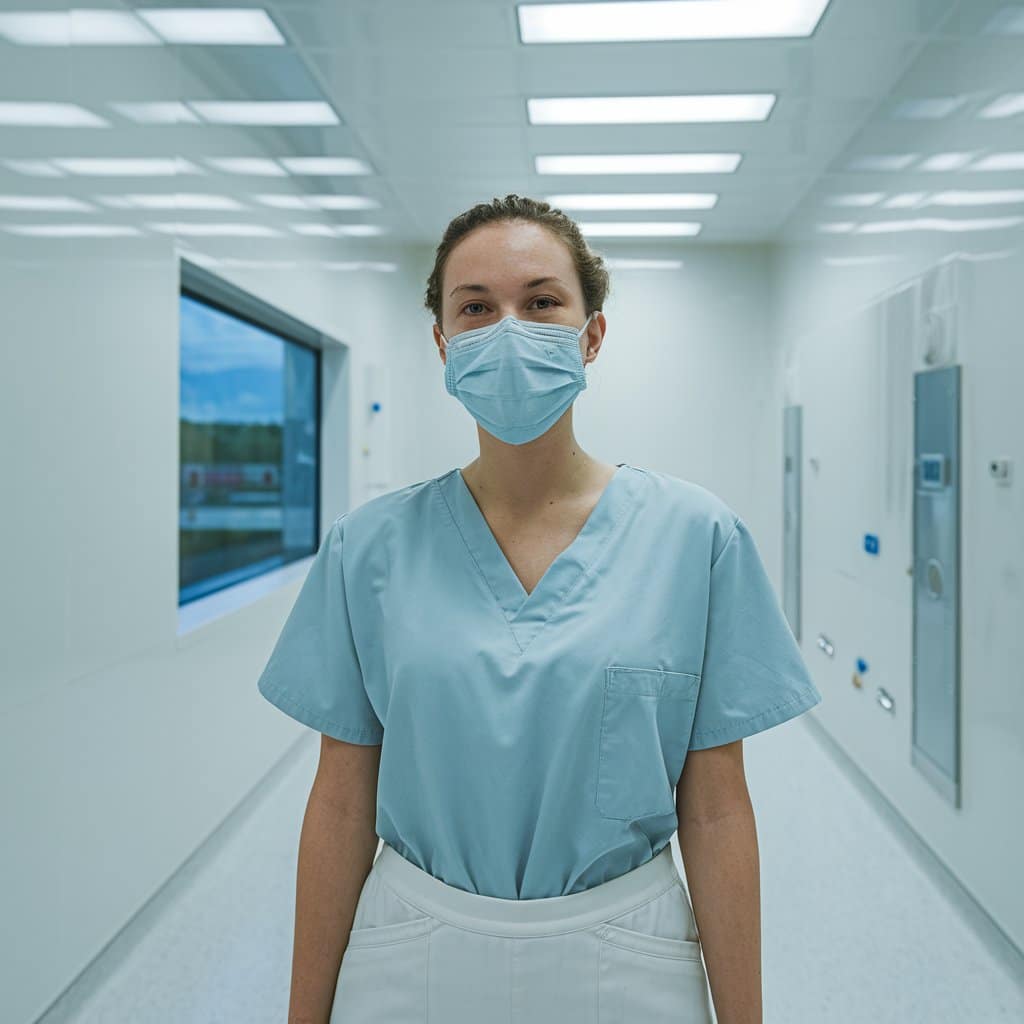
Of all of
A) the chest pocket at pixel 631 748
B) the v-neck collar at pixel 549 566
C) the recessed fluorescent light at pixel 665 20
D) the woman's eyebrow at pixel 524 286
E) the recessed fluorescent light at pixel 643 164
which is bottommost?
the chest pocket at pixel 631 748

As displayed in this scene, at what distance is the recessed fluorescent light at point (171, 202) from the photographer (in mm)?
2148

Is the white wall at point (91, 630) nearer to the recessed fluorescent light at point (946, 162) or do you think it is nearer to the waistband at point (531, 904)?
the waistband at point (531, 904)

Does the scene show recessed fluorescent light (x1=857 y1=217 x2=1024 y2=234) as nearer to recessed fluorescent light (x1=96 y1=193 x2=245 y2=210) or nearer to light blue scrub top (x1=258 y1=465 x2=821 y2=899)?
light blue scrub top (x1=258 y1=465 x2=821 y2=899)

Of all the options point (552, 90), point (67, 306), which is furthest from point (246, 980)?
point (552, 90)

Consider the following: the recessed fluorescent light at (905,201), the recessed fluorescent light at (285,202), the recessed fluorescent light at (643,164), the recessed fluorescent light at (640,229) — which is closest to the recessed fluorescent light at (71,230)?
the recessed fluorescent light at (285,202)

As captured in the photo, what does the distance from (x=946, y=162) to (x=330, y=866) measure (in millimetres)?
2765

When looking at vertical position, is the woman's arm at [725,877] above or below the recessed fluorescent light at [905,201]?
below

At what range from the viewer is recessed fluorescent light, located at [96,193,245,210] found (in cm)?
215

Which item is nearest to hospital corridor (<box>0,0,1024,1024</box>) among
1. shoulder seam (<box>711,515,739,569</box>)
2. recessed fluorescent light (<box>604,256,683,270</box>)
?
shoulder seam (<box>711,515,739,569</box>)

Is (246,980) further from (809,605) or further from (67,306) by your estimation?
(809,605)

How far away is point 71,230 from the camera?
192 centimetres

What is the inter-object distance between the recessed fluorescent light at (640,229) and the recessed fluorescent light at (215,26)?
245 centimetres

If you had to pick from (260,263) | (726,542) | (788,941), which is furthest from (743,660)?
(260,263)

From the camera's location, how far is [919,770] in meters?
2.76
